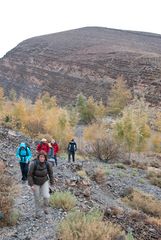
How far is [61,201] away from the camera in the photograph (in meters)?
10.7

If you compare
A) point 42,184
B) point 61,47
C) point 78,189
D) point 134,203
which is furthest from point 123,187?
point 61,47

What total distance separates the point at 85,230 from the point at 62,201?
8.56ft

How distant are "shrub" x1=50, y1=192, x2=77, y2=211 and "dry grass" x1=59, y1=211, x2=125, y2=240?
66.8 inches

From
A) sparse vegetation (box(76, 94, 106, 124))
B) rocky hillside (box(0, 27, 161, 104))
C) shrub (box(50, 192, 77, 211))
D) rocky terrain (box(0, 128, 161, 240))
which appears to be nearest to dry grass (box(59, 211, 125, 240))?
rocky terrain (box(0, 128, 161, 240))

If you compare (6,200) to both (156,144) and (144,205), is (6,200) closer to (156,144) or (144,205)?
(144,205)

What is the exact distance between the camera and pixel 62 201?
10703mm

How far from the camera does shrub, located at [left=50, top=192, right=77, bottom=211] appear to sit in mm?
10594

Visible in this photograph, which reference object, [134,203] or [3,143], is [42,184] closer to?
[134,203]

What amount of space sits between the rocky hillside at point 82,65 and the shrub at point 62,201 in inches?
3133

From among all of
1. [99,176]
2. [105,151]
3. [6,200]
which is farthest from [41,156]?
[105,151]

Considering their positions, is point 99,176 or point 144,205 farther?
point 99,176

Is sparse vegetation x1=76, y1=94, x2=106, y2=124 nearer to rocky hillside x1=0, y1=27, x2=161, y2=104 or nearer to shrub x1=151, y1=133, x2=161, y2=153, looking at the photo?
rocky hillside x1=0, y1=27, x2=161, y2=104

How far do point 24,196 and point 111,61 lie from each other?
111 m

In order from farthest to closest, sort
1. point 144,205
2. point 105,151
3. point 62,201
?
point 105,151
point 144,205
point 62,201
